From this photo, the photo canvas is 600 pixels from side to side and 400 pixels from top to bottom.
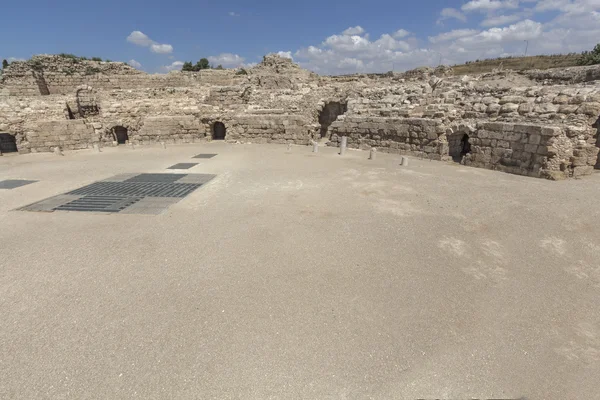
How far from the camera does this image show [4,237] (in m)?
5.62

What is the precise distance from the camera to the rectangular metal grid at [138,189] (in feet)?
26.8

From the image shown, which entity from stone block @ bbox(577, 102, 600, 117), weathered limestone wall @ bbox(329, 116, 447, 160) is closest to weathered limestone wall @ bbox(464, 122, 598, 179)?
stone block @ bbox(577, 102, 600, 117)

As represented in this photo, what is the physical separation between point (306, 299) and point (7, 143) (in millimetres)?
21571

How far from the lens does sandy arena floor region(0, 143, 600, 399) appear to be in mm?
2859

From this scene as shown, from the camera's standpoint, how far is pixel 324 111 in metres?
20.3

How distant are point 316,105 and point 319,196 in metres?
12.0

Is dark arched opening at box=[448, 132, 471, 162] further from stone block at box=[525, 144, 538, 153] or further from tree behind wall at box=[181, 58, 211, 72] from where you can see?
tree behind wall at box=[181, 58, 211, 72]

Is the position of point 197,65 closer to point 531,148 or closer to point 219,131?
point 219,131

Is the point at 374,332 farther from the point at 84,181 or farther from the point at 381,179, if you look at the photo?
the point at 84,181

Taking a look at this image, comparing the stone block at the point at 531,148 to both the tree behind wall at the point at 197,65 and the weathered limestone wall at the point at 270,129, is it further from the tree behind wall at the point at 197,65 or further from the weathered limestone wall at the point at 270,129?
the tree behind wall at the point at 197,65

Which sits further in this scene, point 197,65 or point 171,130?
point 197,65

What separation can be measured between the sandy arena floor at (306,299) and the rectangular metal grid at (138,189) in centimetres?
120

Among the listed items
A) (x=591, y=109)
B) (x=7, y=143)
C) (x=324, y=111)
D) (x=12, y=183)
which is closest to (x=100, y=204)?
(x=12, y=183)

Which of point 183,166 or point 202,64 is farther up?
point 202,64
